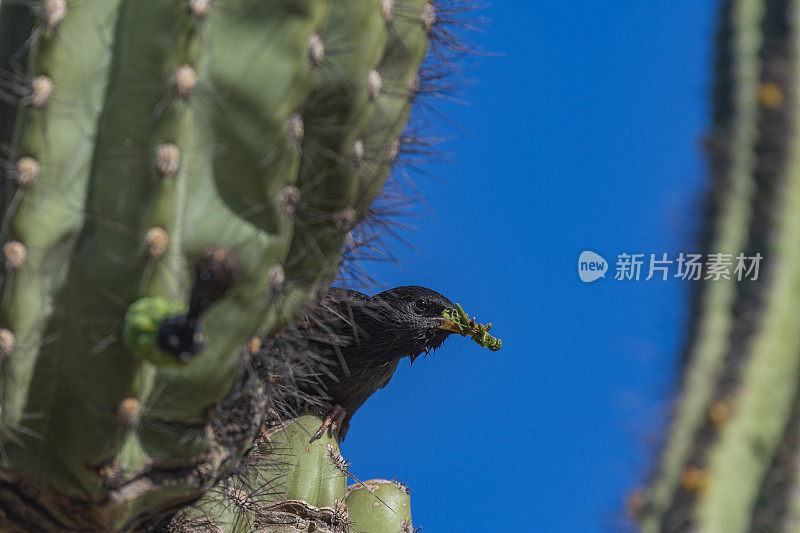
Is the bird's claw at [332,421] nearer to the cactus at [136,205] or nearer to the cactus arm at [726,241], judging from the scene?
the cactus at [136,205]

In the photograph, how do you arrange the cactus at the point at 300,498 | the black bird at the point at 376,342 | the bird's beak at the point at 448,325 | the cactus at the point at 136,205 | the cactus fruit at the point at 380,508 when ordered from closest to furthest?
the cactus at the point at 136,205 → the cactus at the point at 300,498 → the cactus fruit at the point at 380,508 → the black bird at the point at 376,342 → the bird's beak at the point at 448,325

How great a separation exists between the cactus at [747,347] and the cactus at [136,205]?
481mm

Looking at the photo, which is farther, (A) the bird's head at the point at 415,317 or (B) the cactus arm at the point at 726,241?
(A) the bird's head at the point at 415,317

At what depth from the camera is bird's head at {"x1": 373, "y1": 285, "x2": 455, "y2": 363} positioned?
82.7 inches

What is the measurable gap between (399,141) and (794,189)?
20.6 inches

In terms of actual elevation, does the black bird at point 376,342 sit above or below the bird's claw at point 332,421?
above

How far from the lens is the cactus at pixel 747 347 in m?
1.03

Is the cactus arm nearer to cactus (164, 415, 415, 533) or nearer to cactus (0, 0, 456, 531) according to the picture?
cactus (0, 0, 456, 531)

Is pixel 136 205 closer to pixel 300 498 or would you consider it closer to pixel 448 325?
pixel 300 498

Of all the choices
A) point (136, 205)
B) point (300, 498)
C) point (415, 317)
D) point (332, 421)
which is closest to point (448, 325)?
point (415, 317)

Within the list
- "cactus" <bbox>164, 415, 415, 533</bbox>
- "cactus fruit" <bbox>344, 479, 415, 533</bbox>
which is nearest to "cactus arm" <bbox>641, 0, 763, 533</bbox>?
"cactus" <bbox>164, 415, 415, 533</bbox>

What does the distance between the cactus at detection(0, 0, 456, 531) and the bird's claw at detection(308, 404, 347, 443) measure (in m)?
0.74

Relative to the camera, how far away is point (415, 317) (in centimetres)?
213

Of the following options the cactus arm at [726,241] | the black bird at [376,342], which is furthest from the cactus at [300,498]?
the cactus arm at [726,241]
